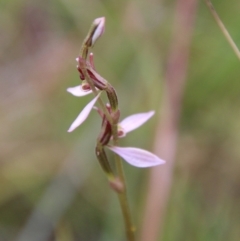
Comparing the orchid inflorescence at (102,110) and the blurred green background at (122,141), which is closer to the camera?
the orchid inflorescence at (102,110)

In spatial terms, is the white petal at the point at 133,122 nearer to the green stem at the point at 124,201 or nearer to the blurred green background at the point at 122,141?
the green stem at the point at 124,201

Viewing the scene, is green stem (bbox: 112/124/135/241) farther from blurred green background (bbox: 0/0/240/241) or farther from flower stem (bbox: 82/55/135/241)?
blurred green background (bbox: 0/0/240/241)

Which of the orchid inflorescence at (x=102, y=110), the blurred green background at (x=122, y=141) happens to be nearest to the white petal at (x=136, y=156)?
the orchid inflorescence at (x=102, y=110)

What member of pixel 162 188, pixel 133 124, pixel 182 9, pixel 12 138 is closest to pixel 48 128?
pixel 12 138

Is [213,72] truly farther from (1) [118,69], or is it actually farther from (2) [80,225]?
(2) [80,225]

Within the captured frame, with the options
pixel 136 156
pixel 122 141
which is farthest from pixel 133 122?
pixel 122 141

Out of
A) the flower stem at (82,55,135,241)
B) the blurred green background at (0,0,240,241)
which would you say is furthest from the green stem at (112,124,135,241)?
the blurred green background at (0,0,240,241)

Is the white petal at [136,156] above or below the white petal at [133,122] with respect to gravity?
below
